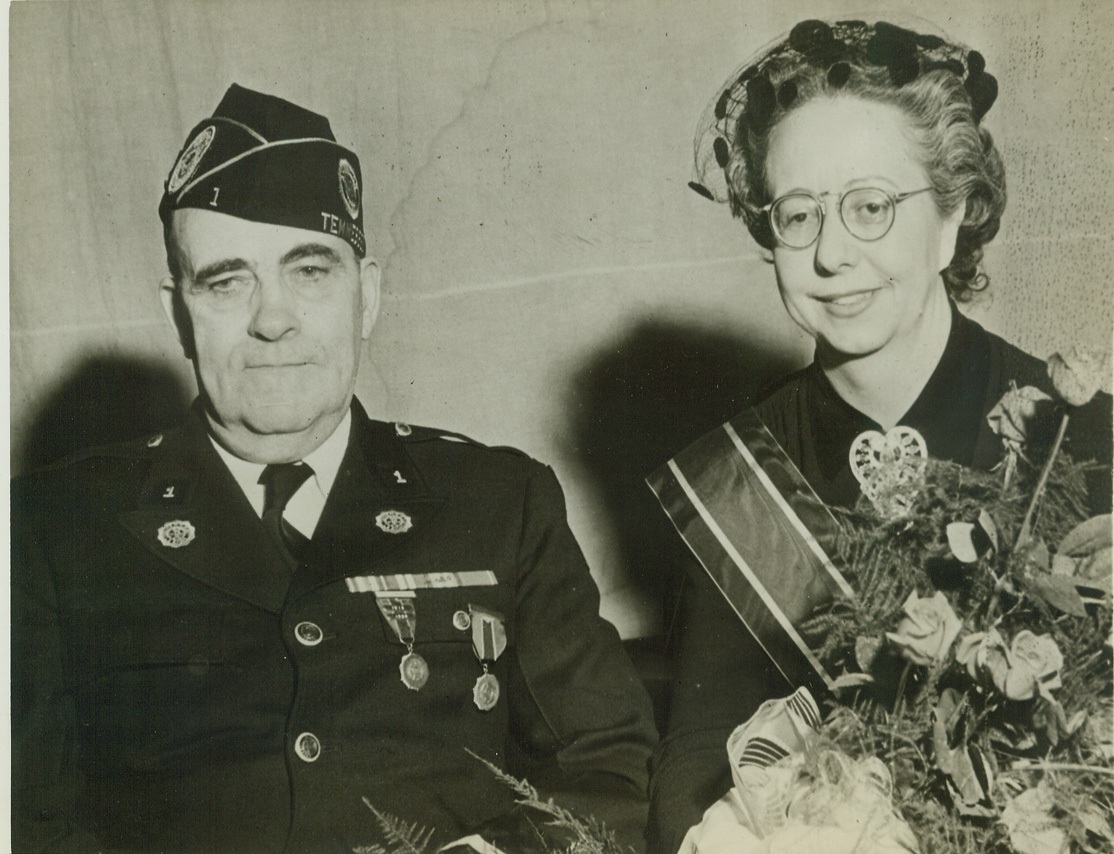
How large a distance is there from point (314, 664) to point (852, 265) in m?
1.20

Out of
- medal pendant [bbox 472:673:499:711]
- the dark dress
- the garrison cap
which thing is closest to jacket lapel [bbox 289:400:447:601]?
medal pendant [bbox 472:673:499:711]

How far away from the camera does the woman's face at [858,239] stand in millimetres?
2207

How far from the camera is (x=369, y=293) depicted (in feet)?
7.65

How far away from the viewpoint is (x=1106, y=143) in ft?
7.36

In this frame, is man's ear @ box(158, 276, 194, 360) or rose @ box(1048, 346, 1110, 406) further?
man's ear @ box(158, 276, 194, 360)

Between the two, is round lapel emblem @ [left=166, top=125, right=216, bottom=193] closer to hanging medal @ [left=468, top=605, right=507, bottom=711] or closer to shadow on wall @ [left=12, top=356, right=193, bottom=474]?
shadow on wall @ [left=12, top=356, right=193, bottom=474]

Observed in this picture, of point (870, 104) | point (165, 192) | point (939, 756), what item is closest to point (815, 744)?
point (939, 756)

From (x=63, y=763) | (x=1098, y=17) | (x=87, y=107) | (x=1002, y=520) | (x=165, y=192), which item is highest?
(x=1098, y=17)

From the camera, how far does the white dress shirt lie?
227 cm

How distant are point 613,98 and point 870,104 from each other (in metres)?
0.47

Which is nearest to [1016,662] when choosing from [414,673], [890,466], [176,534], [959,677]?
[959,677]

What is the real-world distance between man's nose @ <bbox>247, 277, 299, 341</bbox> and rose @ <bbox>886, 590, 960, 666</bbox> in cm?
122

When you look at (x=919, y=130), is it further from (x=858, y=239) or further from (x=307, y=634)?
(x=307, y=634)

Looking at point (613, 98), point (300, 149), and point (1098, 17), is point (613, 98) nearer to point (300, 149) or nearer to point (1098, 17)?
point (300, 149)
